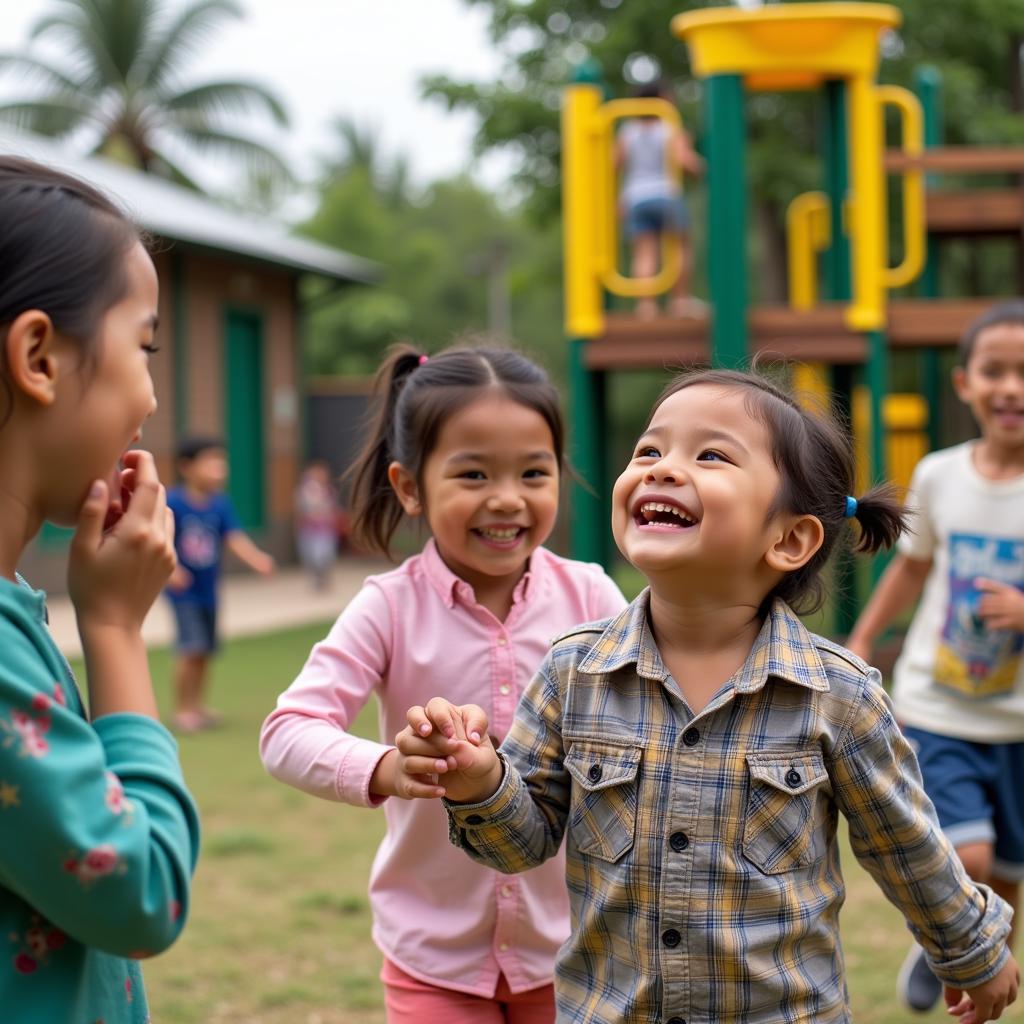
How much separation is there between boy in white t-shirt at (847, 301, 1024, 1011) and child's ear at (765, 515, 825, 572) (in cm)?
150

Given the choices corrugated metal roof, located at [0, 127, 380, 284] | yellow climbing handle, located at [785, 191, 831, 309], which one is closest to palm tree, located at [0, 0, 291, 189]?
corrugated metal roof, located at [0, 127, 380, 284]

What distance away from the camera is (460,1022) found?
235 cm

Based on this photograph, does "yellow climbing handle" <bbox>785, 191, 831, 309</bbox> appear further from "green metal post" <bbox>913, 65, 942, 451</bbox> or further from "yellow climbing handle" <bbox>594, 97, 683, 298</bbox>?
"yellow climbing handle" <bbox>594, 97, 683, 298</bbox>

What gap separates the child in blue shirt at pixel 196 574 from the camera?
7.90 metres

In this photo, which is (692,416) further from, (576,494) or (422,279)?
(422,279)

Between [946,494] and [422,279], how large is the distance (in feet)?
125

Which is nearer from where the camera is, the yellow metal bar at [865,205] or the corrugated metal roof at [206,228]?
the yellow metal bar at [865,205]

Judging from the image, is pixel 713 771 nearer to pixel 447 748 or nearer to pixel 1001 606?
pixel 447 748

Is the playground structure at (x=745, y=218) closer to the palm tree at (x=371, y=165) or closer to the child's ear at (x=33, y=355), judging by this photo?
the child's ear at (x=33, y=355)

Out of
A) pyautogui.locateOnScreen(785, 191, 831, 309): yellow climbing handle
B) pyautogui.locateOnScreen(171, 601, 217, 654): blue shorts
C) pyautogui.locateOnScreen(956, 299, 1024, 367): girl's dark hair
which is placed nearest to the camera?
pyautogui.locateOnScreen(956, 299, 1024, 367): girl's dark hair

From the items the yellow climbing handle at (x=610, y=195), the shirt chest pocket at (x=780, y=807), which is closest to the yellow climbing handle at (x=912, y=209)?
the yellow climbing handle at (x=610, y=195)

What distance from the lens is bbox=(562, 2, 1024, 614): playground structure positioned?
26.3ft

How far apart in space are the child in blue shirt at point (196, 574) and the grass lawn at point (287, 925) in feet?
3.51

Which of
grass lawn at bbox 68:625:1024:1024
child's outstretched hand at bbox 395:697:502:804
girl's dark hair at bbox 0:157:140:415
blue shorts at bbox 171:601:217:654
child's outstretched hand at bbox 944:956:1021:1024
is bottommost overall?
grass lawn at bbox 68:625:1024:1024
